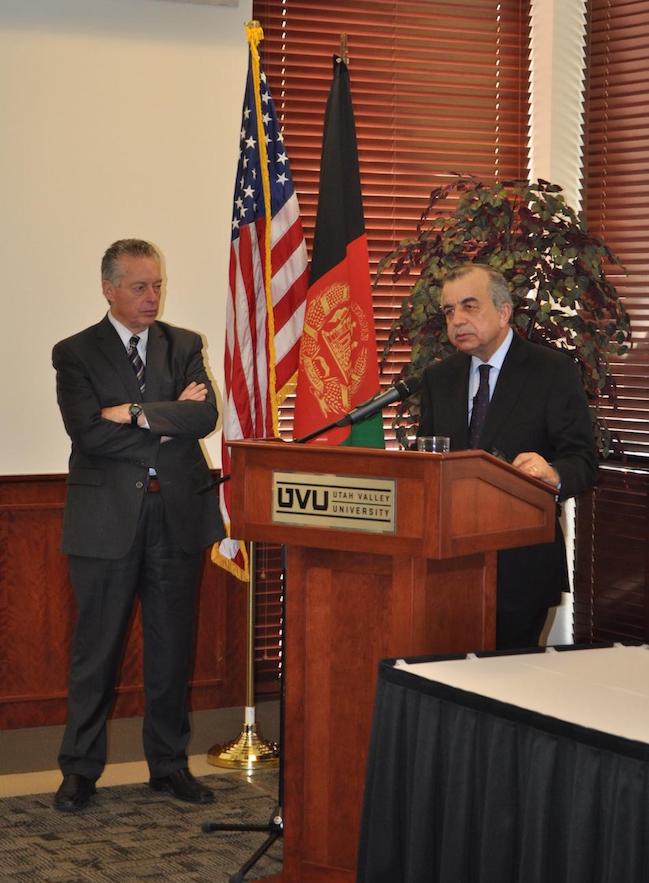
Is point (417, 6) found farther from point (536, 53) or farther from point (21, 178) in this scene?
point (21, 178)

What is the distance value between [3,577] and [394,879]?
9.07 ft

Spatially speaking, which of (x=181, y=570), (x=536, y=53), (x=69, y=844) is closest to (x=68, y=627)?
(x=181, y=570)

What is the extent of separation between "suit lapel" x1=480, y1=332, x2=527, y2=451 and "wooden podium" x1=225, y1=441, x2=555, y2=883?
17.7 inches

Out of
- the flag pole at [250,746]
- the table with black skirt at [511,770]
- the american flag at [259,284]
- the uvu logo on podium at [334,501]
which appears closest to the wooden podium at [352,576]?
the uvu logo on podium at [334,501]

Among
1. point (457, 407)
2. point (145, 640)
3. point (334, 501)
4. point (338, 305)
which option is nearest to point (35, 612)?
point (145, 640)

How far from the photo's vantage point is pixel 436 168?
5.82m

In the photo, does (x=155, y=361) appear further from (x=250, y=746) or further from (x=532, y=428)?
(x=250, y=746)

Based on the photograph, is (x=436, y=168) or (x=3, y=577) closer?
(x=3, y=577)

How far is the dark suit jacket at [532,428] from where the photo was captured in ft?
11.2

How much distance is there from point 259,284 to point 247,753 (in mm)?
1827

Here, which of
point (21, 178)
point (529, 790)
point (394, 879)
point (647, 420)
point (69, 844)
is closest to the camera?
point (529, 790)

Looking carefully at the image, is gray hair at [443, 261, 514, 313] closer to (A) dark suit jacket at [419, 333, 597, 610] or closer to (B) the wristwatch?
(A) dark suit jacket at [419, 333, 597, 610]

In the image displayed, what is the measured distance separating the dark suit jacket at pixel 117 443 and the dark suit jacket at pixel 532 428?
1038mm

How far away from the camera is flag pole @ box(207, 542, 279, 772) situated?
15.4ft
